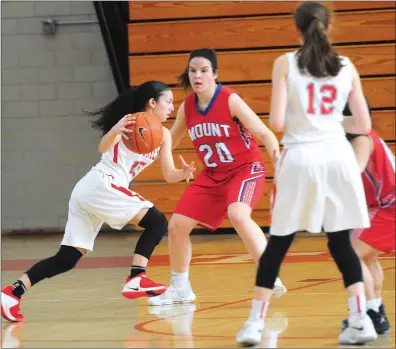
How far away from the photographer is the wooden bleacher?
9633mm

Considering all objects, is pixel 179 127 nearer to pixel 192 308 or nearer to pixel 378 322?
pixel 192 308

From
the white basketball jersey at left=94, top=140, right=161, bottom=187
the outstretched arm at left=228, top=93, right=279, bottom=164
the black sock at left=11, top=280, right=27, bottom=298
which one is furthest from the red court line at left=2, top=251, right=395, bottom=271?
the black sock at left=11, top=280, right=27, bottom=298

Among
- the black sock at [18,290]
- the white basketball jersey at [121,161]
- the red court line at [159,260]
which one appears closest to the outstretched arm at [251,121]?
the white basketball jersey at [121,161]

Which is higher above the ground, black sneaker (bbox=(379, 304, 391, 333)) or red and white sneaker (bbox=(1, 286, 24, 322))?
black sneaker (bbox=(379, 304, 391, 333))

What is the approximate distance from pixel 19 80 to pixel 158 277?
16.2 ft

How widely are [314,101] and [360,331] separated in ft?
3.07

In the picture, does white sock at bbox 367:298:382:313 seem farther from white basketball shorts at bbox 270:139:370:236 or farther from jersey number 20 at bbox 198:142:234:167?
jersey number 20 at bbox 198:142:234:167

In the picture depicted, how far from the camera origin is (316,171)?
3760 mm

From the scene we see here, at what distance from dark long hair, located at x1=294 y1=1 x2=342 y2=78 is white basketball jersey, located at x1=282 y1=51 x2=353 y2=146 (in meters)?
0.03

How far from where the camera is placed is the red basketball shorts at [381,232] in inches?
163

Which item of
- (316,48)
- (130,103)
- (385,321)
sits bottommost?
(385,321)

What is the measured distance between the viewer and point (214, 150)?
5156mm

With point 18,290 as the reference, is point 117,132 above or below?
above

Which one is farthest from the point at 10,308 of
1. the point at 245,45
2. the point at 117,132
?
the point at 245,45
